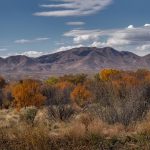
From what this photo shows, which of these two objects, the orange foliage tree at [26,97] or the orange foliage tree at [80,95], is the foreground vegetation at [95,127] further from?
the orange foliage tree at [26,97]

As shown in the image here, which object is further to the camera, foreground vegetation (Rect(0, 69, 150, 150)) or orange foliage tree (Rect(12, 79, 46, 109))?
orange foliage tree (Rect(12, 79, 46, 109))

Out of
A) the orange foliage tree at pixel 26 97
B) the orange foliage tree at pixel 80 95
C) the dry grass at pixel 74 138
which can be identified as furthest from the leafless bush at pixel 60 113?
the orange foliage tree at pixel 80 95

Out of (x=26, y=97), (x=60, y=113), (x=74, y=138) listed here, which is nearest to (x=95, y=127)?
(x=74, y=138)

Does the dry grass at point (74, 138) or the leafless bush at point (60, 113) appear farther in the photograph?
the leafless bush at point (60, 113)

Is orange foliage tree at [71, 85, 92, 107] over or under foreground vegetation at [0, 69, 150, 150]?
under

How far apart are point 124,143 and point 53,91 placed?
4359 centimetres

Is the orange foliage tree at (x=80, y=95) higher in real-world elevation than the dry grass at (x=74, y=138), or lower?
lower

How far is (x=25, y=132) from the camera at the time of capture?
1163 centimetres

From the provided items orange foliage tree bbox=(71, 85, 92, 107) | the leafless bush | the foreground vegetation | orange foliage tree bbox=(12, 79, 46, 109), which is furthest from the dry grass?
orange foliage tree bbox=(71, 85, 92, 107)

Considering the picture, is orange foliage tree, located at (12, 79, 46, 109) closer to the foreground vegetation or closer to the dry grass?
the foreground vegetation

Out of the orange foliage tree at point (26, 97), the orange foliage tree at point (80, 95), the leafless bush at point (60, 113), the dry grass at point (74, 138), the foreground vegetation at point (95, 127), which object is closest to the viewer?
the dry grass at point (74, 138)

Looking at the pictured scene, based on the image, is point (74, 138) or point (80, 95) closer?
point (74, 138)

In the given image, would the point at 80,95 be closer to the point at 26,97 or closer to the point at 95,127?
the point at 26,97

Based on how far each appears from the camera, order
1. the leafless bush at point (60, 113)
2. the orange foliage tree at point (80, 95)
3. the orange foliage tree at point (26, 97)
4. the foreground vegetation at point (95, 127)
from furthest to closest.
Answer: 1. the orange foliage tree at point (80, 95)
2. the orange foliage tree at point (26, 97)
3. the leafless bush at point (60, 113)
4. the foreground vegetation at point (95, 127)
